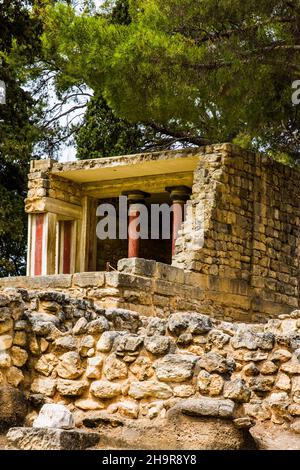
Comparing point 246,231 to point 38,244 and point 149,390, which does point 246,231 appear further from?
point 149,390

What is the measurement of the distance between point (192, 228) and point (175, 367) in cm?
1018

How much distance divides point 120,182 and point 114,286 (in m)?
5.49

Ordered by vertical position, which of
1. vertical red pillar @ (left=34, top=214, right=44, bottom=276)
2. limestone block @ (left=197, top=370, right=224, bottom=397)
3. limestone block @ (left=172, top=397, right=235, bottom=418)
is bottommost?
limestone block @ (left=172, top=397, right=235, bottom=418)

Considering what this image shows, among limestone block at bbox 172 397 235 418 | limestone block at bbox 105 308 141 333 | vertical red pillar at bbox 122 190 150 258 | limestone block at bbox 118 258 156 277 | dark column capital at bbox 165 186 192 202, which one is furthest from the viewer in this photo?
vertical red pillar at bbox 122 190 150 258

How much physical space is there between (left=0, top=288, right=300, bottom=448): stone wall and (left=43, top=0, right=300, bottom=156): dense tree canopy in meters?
10.2

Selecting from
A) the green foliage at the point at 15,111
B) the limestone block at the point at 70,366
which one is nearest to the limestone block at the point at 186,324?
the limestone block at the point at 70,366

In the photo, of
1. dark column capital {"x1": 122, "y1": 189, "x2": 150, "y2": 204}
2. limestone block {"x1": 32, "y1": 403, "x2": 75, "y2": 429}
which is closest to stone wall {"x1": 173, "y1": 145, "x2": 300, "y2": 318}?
dark column capital {"x1": 122, "y1": 189, "x2": 150, "y2": 204}

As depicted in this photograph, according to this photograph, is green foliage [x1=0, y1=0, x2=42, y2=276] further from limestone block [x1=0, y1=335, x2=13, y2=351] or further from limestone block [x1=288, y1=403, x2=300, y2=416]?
limestone block [x1=288, y1=403, x2=300, y2=416]

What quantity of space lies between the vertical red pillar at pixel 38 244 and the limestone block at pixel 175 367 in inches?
500

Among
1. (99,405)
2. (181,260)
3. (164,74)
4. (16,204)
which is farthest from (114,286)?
(16,204)

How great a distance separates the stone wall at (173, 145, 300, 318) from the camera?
1738 cm

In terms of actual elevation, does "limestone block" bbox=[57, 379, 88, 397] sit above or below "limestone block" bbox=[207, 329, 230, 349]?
below

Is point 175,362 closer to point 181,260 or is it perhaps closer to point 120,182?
point 181,260

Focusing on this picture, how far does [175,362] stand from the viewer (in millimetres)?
A: 7340
